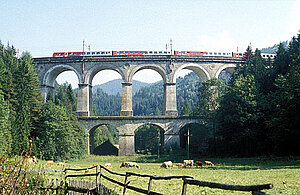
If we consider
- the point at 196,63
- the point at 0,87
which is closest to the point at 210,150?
the point at 196,63

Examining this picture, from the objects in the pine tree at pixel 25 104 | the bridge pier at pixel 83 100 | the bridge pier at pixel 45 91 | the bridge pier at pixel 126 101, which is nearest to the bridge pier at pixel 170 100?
the bridge pier at pixel 126 101

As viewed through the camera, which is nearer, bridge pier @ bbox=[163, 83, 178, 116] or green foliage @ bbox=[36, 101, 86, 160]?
green foliage @ bbox=[36, 101, 86, 160]

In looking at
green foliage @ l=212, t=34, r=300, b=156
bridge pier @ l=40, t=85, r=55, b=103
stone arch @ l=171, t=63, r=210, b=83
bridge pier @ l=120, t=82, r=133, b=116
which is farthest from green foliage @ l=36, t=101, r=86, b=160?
green foliage @ l=212, t=34, r=300, b=156

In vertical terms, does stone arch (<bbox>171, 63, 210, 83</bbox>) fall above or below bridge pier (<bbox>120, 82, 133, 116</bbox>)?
above

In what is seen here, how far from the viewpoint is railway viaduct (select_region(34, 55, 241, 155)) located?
47.5 meters

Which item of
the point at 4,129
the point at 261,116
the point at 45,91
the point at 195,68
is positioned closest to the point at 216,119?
the point at 261,116

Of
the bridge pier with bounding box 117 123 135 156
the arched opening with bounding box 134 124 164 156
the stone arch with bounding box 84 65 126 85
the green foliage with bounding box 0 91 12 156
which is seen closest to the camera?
the green foliage with bounding box 0 91 12 156

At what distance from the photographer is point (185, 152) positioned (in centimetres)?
4628

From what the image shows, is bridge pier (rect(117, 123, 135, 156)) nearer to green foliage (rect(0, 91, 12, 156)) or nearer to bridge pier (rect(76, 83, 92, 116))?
bridge pier (rect(76, 83, 92, 116))

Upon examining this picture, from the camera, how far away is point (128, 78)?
48.9 metres

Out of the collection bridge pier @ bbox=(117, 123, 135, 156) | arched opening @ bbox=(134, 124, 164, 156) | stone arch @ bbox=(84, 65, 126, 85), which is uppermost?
stone arch @ bbox=(84, 65, 126, 85)

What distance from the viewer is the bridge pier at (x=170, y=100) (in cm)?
4819

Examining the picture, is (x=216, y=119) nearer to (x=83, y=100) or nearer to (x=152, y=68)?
(x=152, y=68)

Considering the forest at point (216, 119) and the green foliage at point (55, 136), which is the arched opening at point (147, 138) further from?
the green foliage at point (55, 136)
